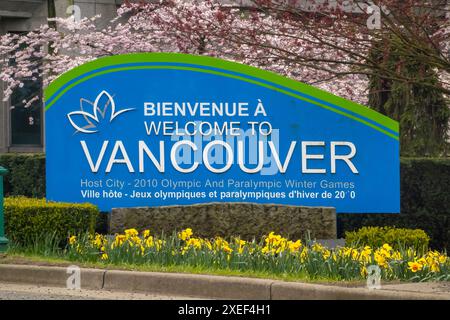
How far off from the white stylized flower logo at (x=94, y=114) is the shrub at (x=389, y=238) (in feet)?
11.9

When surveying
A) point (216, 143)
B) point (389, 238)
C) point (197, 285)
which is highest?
point (216, 143)

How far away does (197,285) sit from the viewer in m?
12.3

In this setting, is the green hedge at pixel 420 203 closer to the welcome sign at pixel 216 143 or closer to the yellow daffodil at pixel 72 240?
the welcome sign at pixel 216 143

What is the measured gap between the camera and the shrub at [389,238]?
1559cm

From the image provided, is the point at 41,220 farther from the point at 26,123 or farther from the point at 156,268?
the point at 26,123

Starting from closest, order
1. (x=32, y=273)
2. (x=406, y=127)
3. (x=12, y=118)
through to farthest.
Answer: (x=32, y=273) → (x=406, y=127) → (x=12, y=118)

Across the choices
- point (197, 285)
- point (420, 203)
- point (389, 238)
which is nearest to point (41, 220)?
point (197, 285)

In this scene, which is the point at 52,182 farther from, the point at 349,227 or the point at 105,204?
the point at 349,227

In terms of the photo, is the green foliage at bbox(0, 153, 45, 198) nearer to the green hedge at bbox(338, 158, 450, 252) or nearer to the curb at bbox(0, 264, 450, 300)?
the green hedge at bbox(338, 158, 450, 252)

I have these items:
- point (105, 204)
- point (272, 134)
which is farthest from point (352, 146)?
point (105, 204)

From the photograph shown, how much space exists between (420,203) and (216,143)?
3620mm

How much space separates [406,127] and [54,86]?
6781mm

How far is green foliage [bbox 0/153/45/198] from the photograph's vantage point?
18500 mm

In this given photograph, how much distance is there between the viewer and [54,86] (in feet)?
54.4
